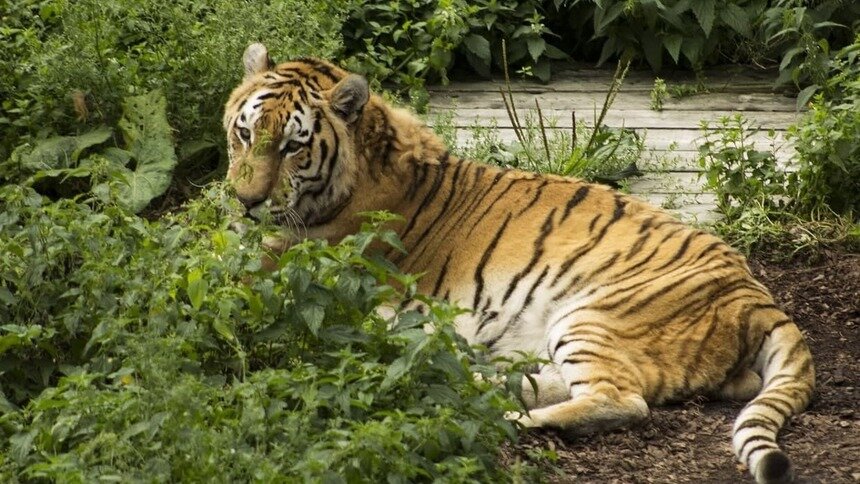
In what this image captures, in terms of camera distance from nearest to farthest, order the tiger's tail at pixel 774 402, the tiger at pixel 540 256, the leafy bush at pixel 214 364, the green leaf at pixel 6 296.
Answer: the leafy bush at pixel 214 364 < the tiger's tail at pixel 774 402 < the green leaf at pixel 6 296 < the tiger at pixel 540 256

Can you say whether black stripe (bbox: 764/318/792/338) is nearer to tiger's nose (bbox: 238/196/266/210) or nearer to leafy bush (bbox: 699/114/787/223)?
leafy bush (bbox: 699/114/787/223)

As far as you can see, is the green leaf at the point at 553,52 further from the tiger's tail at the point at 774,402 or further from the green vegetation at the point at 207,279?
the tiger's tail at the point at 774,402

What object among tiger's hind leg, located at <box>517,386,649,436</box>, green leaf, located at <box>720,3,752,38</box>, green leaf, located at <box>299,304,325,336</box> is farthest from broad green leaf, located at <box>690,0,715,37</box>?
green leaf, located at <box>299,304,325,336</box>

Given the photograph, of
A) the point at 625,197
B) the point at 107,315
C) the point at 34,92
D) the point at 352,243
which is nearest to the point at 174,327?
the point at 107,315

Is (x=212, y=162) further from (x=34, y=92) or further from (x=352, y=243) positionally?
(x=352, y=243)

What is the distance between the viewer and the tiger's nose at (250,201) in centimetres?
598

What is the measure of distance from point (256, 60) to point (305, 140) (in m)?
0.53

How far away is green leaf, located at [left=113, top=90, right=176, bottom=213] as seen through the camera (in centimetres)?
745

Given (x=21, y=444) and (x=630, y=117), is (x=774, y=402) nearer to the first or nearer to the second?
(x=21, y=444)

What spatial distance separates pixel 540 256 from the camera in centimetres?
603

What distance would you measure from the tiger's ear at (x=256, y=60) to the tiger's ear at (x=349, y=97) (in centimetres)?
45

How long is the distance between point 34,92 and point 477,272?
286cm

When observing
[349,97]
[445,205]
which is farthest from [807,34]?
[349,97]

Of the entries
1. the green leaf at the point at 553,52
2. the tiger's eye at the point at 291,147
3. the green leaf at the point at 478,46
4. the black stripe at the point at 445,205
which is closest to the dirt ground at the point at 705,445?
the black stripe at the point at 445,205
